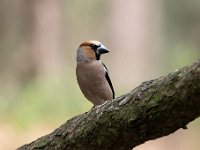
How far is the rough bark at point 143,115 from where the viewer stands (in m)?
2.97

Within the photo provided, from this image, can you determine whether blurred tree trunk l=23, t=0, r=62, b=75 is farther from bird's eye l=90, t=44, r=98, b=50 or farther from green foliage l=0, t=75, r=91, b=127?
bird's eye l=90, t=44, r=98, b=50

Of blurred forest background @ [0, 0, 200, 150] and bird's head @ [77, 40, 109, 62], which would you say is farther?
blurred forest background @ [0, 0, 200, 150]

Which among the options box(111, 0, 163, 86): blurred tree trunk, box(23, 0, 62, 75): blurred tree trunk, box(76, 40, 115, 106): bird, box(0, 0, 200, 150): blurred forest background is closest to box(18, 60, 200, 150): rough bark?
box(76, 40, 115, 106): bird

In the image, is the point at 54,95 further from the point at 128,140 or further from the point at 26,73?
the point at 128,140

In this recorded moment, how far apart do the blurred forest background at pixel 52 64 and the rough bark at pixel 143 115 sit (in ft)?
22.8

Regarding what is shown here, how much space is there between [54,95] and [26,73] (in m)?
1.18

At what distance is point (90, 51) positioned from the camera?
6.00m

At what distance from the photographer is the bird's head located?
5.95m

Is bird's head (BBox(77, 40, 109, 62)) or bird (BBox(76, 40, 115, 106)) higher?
bird's head (BBox(77, 40, 109, 62))

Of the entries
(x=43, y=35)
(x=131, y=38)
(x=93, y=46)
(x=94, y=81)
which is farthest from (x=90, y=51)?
(x=43, y=35)

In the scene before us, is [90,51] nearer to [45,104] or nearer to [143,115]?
[143,115]

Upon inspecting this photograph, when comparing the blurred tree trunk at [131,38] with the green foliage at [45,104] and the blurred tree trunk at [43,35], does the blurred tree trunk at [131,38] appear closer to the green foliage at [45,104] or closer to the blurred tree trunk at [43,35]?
the green foliage at [45,104]

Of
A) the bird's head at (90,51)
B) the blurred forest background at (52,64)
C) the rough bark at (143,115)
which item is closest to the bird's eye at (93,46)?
the bird's head at (90,51)

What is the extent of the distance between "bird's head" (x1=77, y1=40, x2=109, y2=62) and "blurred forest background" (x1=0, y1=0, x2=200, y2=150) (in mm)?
4677
